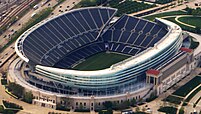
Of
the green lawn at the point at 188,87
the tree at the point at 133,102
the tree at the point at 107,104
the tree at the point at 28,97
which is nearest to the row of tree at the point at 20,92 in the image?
the tree at the point at 28,97

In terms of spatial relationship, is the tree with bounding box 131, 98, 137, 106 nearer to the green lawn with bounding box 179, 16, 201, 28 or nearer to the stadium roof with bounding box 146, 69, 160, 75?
the stadium roof with bounding box 146, 69, 160, 75

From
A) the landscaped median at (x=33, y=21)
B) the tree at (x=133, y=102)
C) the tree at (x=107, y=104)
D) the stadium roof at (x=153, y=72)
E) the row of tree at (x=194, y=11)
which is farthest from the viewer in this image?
the row of tree at (x=194, y=11)

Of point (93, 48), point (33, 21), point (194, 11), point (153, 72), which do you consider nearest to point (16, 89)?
point (153, 72)

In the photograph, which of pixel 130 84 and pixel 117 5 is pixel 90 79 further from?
pixel 117 5

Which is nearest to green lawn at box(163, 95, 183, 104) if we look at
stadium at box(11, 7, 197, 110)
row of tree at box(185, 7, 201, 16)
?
stadium at box(11, 7, 197, 110)

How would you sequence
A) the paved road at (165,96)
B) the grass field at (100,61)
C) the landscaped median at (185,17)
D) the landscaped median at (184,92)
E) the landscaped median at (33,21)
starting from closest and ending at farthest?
the paved road at (165,96) → the landscaped median at (184,92) → the grass field at (100,61) → the landscaped median at (33,21) → the landscaped median at (185,17)

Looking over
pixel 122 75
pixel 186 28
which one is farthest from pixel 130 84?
pixel 186 28

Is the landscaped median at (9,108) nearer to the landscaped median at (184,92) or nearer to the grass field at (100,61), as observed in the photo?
the grass field at (100,61)
